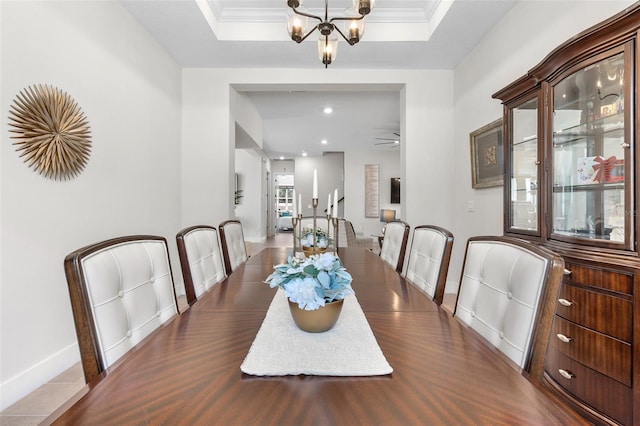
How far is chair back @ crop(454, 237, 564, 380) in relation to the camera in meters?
0.78

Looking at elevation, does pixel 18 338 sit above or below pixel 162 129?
below

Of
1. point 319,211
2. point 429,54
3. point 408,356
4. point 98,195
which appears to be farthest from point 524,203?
point 319,211

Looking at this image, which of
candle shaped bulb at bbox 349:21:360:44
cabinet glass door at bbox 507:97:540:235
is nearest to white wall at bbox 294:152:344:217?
cabinet glass door at bbox 507:97:540:235

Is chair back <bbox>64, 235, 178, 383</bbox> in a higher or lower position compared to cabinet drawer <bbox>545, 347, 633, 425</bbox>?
higher

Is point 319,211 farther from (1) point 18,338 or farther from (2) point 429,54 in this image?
(1) point 18,338

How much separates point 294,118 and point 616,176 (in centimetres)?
A: 500

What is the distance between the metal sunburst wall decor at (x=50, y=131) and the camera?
64.8 inches

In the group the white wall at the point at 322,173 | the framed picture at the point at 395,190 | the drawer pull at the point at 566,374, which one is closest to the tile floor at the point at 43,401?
the drawer pull at the point at 566,374

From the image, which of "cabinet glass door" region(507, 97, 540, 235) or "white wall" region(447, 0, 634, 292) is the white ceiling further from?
"cabinet glass door" region(507, 97, 540, 235)

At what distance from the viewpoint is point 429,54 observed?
3.19m

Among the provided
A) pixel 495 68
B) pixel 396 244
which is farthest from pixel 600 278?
pixel 495 68

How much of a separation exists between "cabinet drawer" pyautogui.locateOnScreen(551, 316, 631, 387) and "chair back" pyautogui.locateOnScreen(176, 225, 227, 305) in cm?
160

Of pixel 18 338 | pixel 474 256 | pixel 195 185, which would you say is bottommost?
pixel 18 338

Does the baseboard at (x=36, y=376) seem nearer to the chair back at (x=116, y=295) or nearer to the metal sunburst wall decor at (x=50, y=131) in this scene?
the metal sunburst wall decor at (x=50, y=131)
